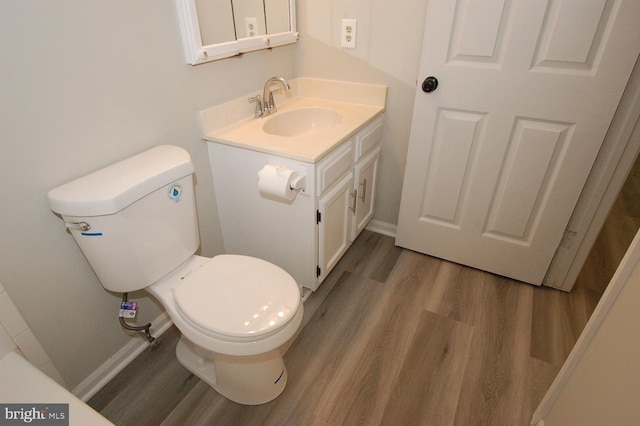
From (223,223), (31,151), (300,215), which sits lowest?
(223,223)

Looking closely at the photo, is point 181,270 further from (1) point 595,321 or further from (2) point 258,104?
(1) point 595,321

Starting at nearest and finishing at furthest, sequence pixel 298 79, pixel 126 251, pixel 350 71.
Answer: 1. pixel 126 251
2. pixel 350 71
3. pixel 298 79

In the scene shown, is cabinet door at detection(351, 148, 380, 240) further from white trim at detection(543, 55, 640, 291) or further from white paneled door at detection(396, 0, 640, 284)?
white trim at detection(543, 55, 640, 291)

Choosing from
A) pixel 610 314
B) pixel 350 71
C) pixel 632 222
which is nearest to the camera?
pixel 610 314

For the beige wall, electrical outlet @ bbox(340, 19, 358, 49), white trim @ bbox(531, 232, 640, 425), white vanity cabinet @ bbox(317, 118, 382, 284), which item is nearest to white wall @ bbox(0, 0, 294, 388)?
the beige wall

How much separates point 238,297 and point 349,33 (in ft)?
4.55

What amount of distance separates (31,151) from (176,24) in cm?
65

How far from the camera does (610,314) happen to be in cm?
89

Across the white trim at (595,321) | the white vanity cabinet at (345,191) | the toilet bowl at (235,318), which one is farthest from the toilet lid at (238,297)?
the white trim at (595,321)

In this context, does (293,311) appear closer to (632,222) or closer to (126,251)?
(126,251)

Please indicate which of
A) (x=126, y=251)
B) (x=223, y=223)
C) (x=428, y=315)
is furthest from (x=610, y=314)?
(x=223, y=223)

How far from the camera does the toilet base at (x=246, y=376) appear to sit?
121cm

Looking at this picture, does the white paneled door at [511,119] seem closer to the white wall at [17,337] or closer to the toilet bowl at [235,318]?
the toilet bowl at [235,318]

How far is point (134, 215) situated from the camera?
1054 millimetres
